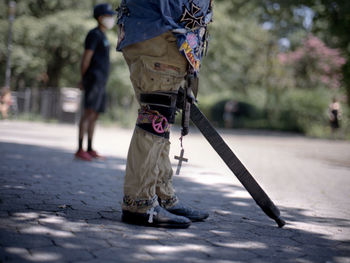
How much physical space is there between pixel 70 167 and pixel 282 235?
130 inches

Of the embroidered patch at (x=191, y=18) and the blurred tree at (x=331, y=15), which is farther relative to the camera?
the blurred tree at (x=331, y=15)

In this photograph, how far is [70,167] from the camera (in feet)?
17.8

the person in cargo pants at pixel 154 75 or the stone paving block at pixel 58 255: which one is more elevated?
the person in cargo pants at pixel 154 75

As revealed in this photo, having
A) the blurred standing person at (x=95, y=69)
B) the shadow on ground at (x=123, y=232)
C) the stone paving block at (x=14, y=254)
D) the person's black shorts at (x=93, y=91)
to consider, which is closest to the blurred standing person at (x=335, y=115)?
the blurred standing person at (x=95, y=69)

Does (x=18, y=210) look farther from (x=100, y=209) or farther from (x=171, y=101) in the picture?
(x=171, y=101)

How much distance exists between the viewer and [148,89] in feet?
9.02

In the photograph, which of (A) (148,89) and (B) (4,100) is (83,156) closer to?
(A) (148,89)

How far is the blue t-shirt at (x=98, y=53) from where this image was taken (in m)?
6.09

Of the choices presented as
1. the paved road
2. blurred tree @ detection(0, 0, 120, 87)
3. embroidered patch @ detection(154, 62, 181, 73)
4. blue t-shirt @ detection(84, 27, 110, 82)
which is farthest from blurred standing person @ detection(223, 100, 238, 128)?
embroidered patch @ detection(154, 62, 181, 73)

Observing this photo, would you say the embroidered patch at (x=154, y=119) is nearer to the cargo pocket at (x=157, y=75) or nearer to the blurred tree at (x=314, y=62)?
the cargo pocket at (x=157, y=75)

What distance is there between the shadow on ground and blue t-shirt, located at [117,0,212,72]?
115 centimetres

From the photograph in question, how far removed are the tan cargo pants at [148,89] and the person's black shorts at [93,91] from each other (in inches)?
136

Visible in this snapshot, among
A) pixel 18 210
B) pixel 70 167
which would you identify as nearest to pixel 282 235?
pixel 18 210

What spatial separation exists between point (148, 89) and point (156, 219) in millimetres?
861
